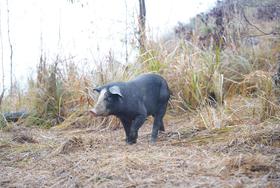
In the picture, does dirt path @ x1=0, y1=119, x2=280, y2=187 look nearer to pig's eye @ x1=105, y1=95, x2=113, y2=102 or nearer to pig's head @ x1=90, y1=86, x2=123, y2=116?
pig's head @ x1=90, y1=86, x2=123, y2=116

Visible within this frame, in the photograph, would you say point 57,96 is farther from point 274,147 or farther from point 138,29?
point 274,147

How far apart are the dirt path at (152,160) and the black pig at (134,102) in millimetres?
194

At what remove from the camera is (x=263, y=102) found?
5.16 meters

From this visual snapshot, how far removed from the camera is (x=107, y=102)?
475cm

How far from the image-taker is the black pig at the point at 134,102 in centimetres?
476

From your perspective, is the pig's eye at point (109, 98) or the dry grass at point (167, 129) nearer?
the dry grass at point (167, 129)

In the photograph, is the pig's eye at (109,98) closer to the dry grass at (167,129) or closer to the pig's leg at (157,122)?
the dry grass at (167,129)

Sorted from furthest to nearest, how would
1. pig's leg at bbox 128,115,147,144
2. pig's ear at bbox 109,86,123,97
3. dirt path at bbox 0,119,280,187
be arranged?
1. pig's leg at bbox 128,115,147,144
2. pig's ear at bbox 109,86,123,97
3. dirt path at bbox 0,119,280,187

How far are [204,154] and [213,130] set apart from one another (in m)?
0.99

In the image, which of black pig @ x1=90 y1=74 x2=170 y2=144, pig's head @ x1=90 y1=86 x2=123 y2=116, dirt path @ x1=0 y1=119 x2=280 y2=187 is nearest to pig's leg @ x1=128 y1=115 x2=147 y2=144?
black pig @ x1=90 y1=74 x2=170 y2=144

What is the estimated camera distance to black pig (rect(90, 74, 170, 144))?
476 cm

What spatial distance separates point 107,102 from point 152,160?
1.04m

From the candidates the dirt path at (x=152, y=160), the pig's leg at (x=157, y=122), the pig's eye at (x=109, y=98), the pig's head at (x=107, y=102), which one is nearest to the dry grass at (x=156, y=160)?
the dirt path at (x=152, y=160)

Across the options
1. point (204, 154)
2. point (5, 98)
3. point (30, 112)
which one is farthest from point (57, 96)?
point (204, 154)
